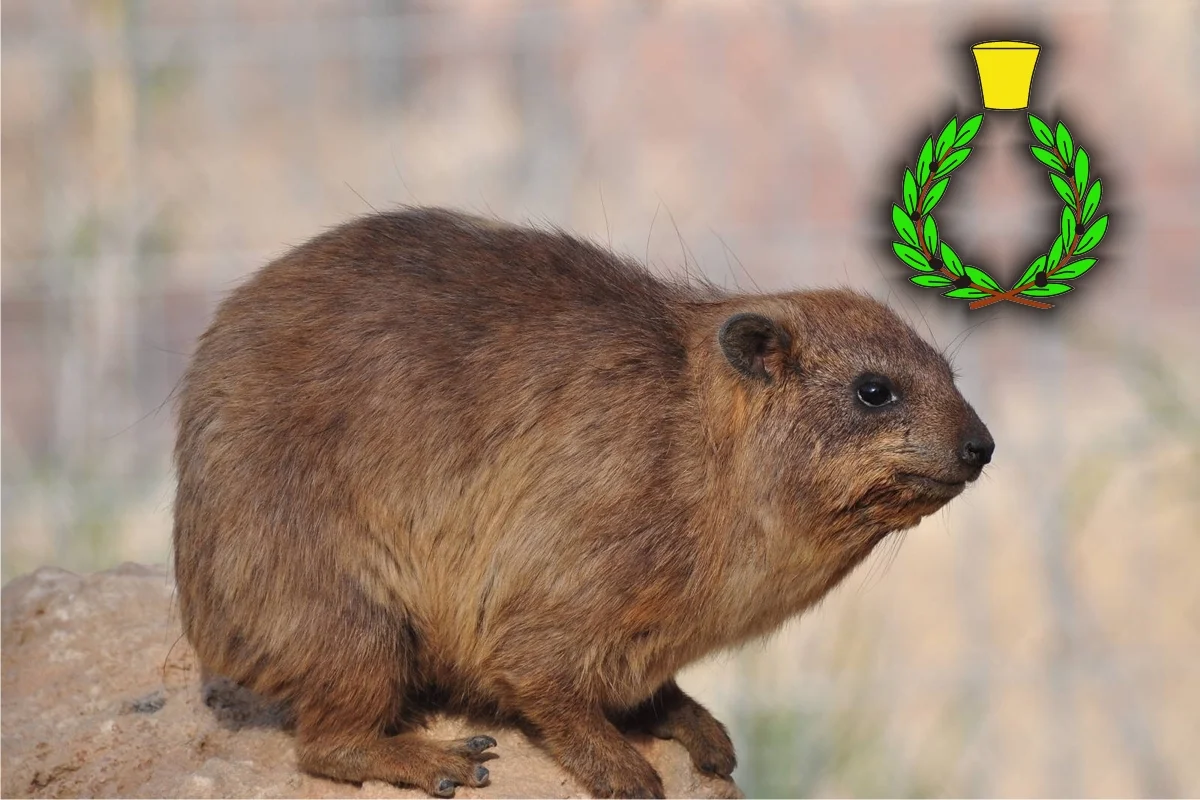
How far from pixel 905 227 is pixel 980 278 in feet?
2.32

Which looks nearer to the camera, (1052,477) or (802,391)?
(802,391)

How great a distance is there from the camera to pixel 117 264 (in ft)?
32.2

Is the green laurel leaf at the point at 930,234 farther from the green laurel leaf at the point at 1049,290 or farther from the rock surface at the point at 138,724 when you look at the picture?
the rock surface at the point at 138,724

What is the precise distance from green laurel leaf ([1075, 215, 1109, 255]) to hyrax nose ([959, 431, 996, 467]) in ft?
10.3

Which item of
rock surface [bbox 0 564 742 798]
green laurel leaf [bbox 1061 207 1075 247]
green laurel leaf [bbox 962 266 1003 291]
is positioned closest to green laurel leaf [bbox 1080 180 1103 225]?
green laurel leaf [bbox 1061 207 1075 247]

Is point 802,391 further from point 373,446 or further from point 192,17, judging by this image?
point 192,17

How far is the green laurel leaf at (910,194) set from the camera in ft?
22.8

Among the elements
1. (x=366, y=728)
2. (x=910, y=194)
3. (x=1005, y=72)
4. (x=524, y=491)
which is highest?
(x=1005, y=72)

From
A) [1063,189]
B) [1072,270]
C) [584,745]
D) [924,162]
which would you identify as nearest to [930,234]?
[924,162]

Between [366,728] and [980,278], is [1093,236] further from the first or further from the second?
[366,728]

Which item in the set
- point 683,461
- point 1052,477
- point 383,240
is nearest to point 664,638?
point 683,461

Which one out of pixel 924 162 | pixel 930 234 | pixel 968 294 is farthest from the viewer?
pixel 924 162

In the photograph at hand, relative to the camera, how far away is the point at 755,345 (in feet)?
15.5

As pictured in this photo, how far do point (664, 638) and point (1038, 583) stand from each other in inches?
182
